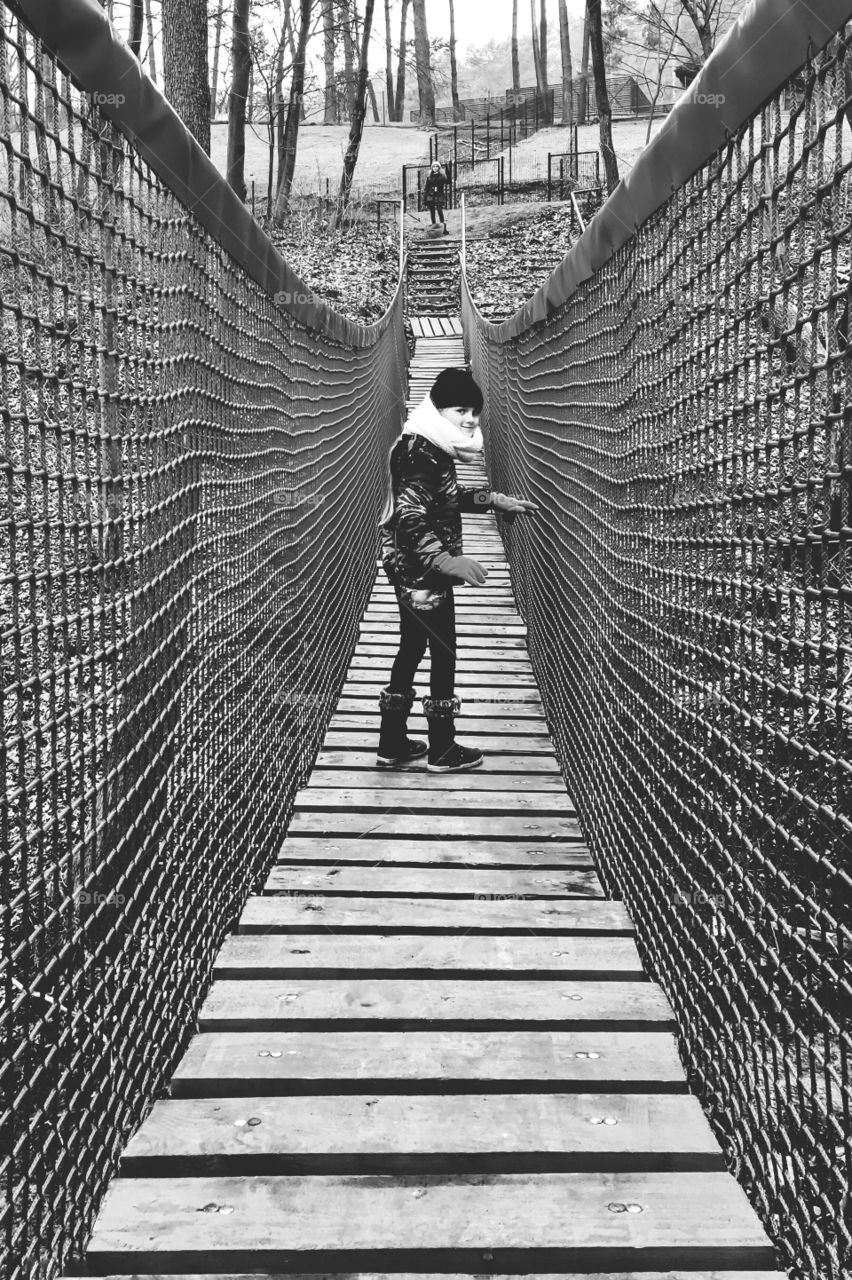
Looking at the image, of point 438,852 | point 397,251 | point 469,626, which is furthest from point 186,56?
point 397,251

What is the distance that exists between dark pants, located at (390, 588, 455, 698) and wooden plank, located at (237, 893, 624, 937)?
126cm

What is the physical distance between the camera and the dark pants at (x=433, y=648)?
434cm

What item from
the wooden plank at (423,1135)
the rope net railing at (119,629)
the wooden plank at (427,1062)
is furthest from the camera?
the wooden plank at (427,1062)

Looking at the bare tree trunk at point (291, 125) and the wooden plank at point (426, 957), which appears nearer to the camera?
the wooden plank at point (426, 957)

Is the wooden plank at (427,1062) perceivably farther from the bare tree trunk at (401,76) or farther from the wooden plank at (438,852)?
the bare tree trunk at (401,76)

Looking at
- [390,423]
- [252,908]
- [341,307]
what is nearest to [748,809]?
[252,908]

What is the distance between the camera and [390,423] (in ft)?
33.3

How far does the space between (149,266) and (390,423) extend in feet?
26.1

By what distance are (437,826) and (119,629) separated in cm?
191

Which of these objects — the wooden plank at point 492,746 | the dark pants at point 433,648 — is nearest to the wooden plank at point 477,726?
the wooden plank at point 492,746

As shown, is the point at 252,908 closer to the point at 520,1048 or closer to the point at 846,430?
the point at 520,1048

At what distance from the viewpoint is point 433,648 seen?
14.5ft

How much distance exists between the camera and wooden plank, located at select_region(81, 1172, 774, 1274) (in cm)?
185

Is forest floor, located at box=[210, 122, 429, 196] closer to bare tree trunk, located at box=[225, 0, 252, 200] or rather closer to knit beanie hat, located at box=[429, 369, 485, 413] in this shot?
bare tree trunk, located at box=[225, 0, 252, 200]
